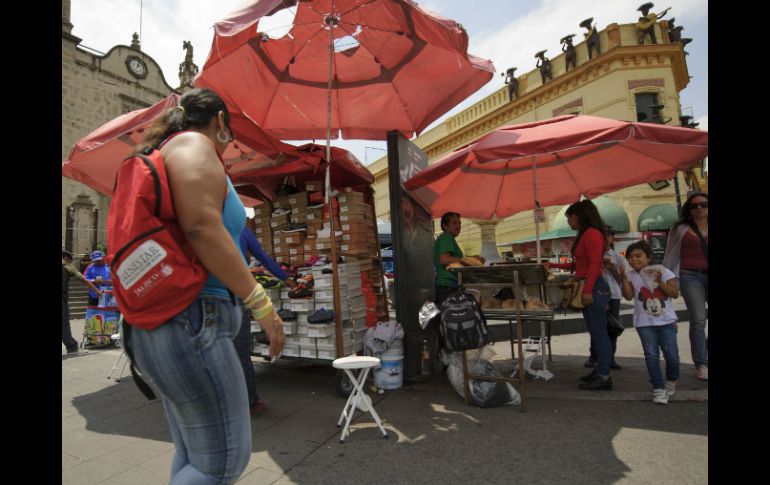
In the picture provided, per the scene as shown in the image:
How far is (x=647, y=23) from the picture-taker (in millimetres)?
20188

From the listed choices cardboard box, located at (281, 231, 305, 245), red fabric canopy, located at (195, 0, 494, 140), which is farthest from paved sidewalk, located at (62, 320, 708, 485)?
red fabric canopy, located at (195, 0, 494, 140)

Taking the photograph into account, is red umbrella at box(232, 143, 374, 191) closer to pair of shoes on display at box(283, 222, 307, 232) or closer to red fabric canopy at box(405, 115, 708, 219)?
pair of shoes on display at box(283, 222, 307, 232)

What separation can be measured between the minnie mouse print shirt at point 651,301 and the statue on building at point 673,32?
23077 mm

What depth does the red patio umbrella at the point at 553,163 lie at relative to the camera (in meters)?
4.27

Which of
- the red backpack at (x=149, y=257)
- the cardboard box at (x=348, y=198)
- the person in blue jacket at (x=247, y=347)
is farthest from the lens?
the cardboard box at (x=348, y=198)

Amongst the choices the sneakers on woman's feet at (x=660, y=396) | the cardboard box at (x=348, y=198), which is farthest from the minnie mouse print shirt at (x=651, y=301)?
the cardboard box at (x=348, y=198)

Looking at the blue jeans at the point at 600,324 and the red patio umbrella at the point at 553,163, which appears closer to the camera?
the red patio umbrella at the point at 553,163

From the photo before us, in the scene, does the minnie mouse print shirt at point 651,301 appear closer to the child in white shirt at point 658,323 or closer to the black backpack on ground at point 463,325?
the child in white shirt at point 658,323

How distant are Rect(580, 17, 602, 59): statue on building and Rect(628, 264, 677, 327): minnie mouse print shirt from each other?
20341 mm

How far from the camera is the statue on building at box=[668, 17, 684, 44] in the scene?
2156 centimetres

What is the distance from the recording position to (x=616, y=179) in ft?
20.9

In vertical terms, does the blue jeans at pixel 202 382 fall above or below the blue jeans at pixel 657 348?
above

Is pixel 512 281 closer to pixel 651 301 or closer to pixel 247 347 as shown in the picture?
pixel 651 301
